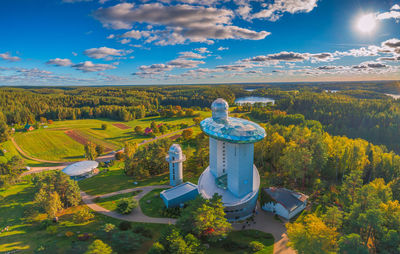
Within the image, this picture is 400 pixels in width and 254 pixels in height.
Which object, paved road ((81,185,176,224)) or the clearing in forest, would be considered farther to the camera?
the clearing in forest

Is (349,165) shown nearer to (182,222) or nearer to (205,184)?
(205,184)

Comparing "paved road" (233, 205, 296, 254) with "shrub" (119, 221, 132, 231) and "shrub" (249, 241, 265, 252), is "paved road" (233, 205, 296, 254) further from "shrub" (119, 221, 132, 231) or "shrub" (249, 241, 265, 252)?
"shrub" (119, 221, 132, 231)

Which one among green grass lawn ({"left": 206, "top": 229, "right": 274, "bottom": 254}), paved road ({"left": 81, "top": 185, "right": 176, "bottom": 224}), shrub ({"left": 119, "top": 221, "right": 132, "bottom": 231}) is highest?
shrub ({"left": 119, "top": 221, "right": 132, "bottom": 231})

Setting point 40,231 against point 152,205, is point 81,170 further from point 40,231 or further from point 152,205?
point 152,205

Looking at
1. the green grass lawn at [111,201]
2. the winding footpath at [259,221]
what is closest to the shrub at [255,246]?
the winding footpath at [259,221]

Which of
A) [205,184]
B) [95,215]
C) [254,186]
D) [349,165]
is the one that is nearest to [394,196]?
[349,165]

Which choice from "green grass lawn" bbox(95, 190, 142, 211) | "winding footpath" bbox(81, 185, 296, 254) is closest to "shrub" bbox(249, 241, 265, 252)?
"winding footpath" bbox(81, 185, 296, 254)
